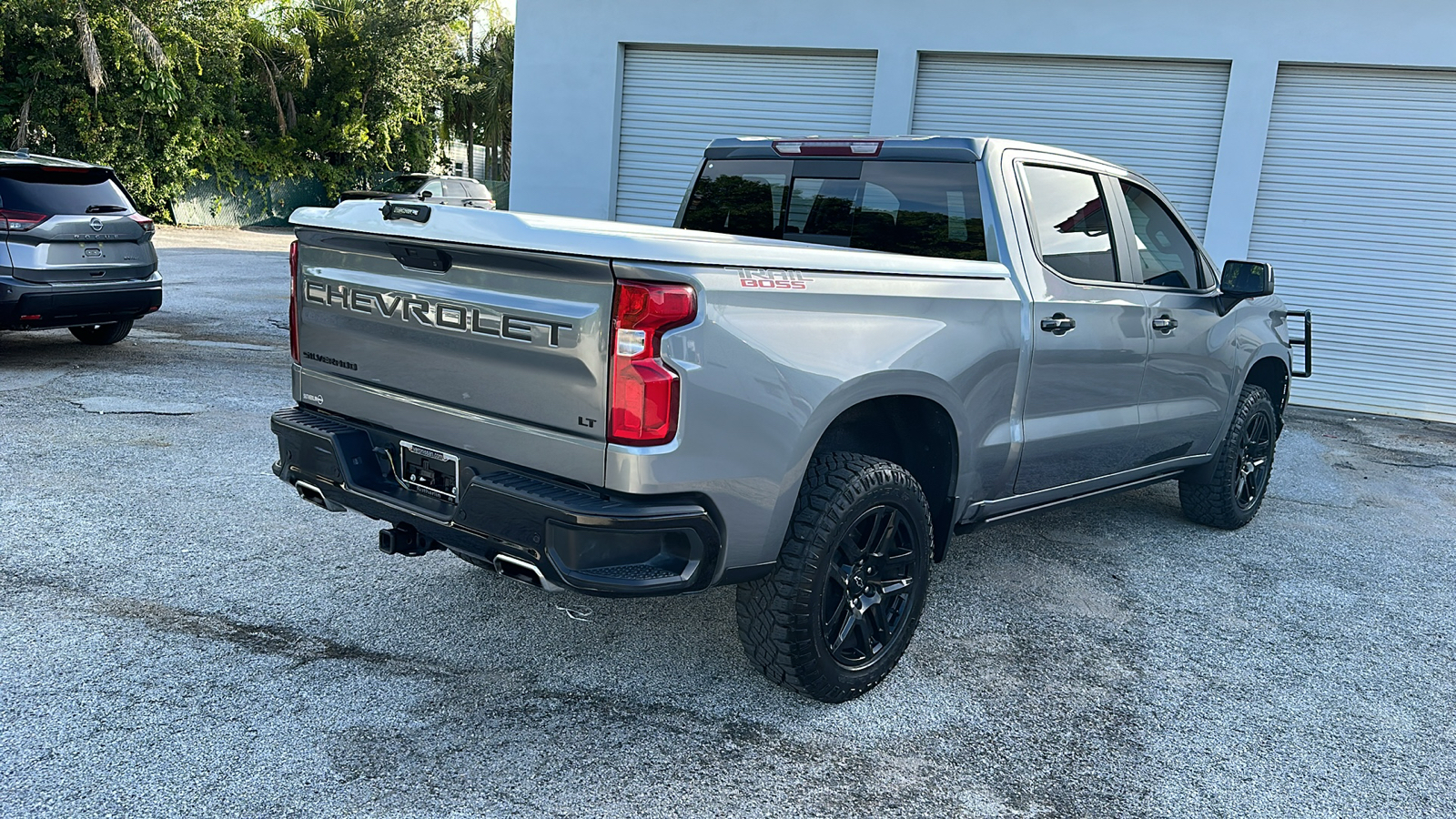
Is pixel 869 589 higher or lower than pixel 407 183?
lower

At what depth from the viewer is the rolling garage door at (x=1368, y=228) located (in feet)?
34.1

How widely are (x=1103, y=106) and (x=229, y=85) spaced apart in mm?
22039

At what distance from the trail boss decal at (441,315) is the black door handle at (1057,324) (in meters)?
2.05

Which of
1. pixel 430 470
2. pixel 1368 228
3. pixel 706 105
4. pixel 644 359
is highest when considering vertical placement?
pixel 706 105

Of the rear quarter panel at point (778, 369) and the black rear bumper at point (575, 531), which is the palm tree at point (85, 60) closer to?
the black rear bumper at point (575, 531)

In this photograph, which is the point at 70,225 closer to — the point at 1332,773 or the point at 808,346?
the point at 808,346

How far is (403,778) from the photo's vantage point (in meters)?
2.93

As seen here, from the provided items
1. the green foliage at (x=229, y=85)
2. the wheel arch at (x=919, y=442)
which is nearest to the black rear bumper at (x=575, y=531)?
the wheel arch at (x=919, y=442)

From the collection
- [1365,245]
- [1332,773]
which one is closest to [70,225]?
[1332,773]

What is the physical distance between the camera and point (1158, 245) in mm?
5168

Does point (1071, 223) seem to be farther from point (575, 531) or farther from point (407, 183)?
point (407, 183)

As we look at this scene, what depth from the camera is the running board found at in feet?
13.8

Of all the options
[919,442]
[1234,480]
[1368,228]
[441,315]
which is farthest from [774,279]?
[1368,228]

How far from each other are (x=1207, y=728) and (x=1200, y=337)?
2315mm
